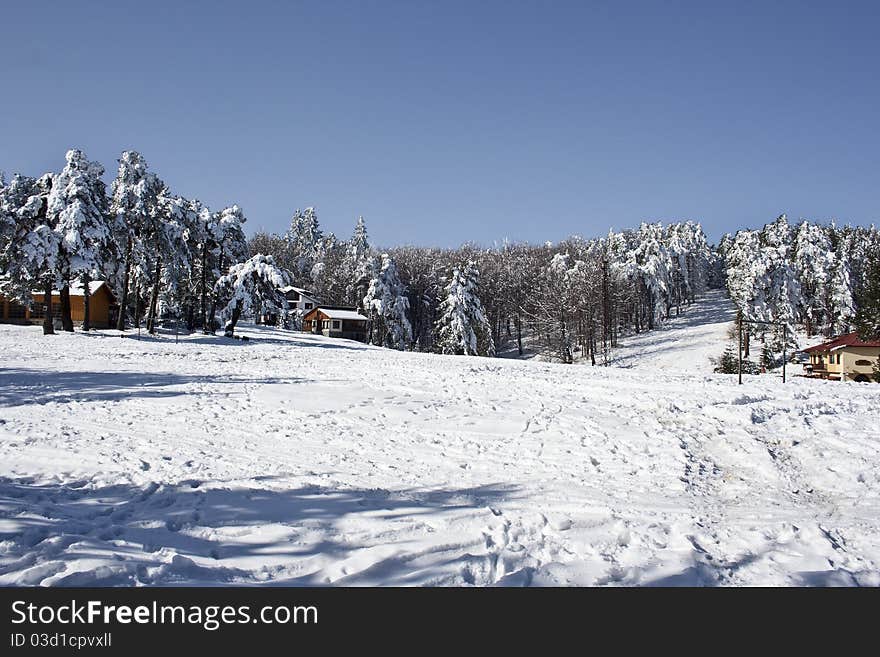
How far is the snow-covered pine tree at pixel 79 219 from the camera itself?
3309cm

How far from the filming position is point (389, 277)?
60531 mm

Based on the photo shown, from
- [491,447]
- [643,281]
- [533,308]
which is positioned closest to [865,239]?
[643,281]

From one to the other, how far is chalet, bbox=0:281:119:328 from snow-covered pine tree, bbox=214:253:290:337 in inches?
456

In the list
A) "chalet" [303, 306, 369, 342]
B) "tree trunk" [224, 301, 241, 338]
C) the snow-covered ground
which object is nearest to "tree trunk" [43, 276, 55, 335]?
"tree trunk" [224, 301, 241, 338]

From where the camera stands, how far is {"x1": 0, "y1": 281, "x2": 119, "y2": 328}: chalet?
46.4 metres

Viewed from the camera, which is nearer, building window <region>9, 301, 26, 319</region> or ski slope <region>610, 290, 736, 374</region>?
building window <region>9, 301, 26, 319</region>

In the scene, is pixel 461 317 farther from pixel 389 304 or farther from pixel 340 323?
pixel 340 323

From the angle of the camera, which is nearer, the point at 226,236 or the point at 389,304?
the point at 226,236

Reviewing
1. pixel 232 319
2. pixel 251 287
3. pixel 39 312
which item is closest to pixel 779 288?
pixel 251 287

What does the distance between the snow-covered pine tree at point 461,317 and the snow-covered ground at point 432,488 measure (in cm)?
3535

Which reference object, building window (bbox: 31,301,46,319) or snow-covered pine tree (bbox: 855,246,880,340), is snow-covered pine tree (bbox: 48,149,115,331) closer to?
building window (bbox: 31,301,46,319)

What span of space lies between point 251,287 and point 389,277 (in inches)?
801

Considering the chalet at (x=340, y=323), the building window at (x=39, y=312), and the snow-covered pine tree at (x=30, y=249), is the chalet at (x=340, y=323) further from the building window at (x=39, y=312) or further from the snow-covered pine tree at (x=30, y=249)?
the snow-covered pine tree at (x=30, y=249)
